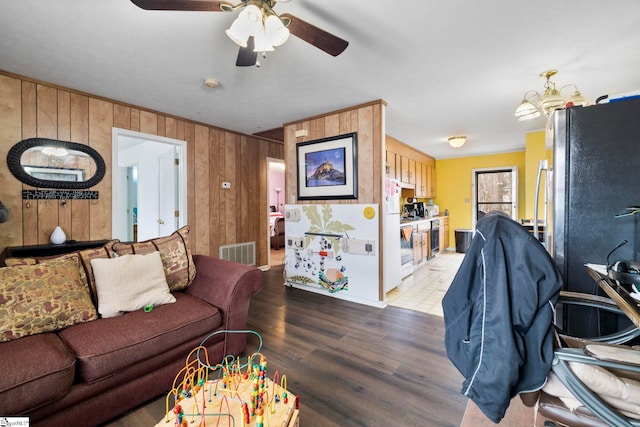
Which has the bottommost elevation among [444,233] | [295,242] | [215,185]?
[444,233]

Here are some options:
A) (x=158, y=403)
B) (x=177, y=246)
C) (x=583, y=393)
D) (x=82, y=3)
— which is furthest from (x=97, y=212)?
(x=583, y=393)

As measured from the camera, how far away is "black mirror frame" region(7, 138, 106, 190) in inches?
101

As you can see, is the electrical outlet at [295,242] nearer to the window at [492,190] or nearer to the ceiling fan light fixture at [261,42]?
the ceiling fan light fixture at [261,42]

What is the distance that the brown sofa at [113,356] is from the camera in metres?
1.24

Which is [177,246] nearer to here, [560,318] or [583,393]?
[583,393]

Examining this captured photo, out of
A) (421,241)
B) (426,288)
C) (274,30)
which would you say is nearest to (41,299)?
(274,30)

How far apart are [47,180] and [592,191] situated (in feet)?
14.8

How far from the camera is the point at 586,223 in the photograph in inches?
60.6

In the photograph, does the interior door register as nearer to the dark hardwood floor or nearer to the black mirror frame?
the black mirror frame

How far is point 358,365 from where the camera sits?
2.02m

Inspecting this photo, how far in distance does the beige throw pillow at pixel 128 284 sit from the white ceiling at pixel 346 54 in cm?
168

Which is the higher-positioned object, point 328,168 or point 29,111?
point 29,111

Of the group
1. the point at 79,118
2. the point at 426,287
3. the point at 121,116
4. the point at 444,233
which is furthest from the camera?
the point at 444,233

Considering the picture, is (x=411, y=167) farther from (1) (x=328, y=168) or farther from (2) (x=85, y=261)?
(2) (x=85, y=261)
